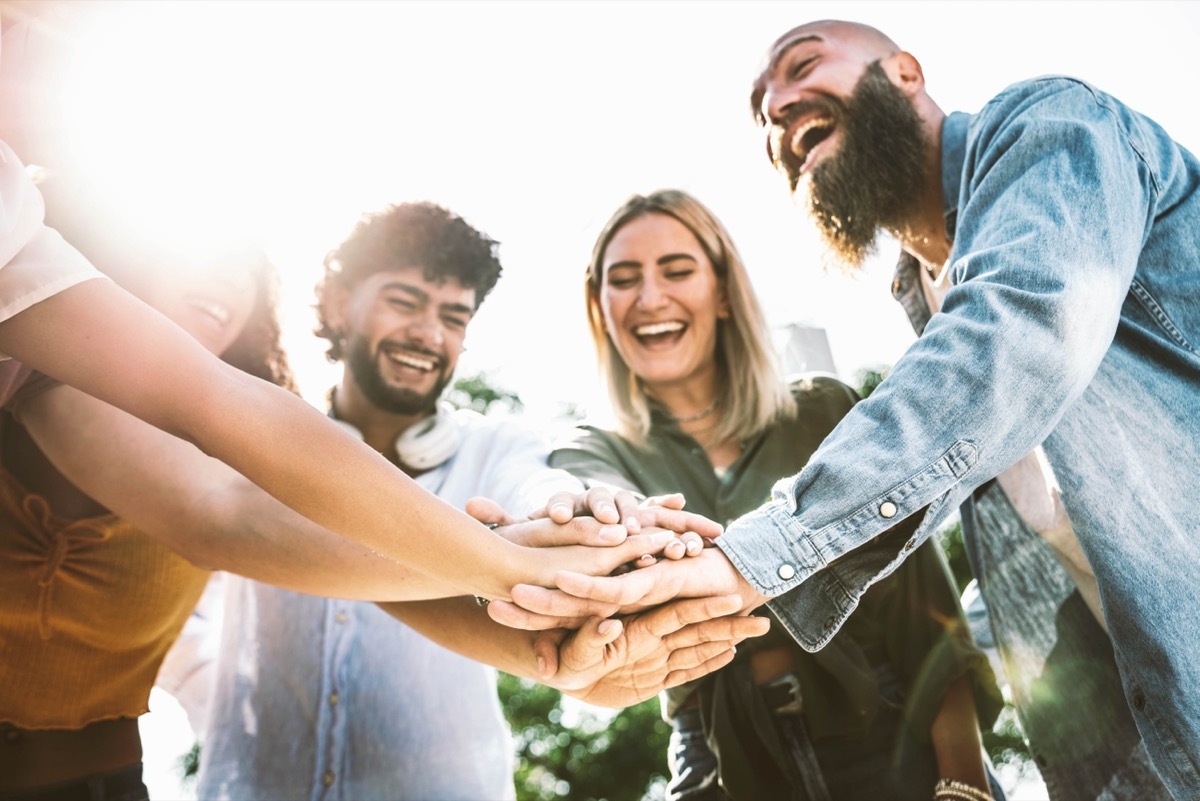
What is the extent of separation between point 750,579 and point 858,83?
2108 millimetres

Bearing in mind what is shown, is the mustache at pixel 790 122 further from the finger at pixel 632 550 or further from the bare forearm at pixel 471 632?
the bare forearm at pixel 471 632

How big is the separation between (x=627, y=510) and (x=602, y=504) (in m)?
0.11

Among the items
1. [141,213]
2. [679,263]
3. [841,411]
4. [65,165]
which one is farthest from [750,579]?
[141,213]

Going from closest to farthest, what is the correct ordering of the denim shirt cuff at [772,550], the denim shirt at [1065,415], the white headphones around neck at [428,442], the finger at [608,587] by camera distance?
the denim shirt at [1065,415] < the denim shirt cuff at [772,550] < the finger at [608,587] < the white headphones around neck at [428,442]

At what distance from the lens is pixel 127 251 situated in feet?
10.4

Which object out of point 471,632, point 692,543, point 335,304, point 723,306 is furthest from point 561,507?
point 335,304

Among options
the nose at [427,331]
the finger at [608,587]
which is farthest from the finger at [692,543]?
the nose at [427,331]

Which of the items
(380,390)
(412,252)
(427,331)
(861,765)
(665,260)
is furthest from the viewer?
(412,252)

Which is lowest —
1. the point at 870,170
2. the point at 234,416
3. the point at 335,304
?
the point at 234,416

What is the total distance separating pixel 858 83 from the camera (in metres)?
3.30

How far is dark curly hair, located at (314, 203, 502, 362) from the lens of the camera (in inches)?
164

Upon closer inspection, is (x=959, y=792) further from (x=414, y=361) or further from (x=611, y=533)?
(x=414, y=361)

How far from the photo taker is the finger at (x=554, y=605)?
7.35 ft

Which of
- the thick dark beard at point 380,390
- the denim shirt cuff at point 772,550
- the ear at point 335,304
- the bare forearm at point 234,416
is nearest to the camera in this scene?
the bare forearm at point 234,416
